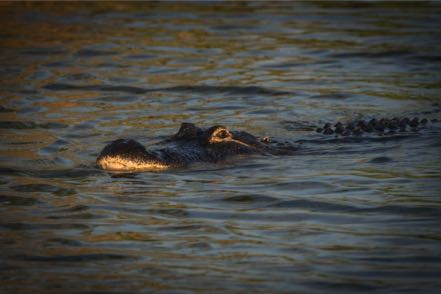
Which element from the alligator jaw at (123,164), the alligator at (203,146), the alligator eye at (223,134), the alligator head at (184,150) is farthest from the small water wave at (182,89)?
the alligator jaw at (123,164)

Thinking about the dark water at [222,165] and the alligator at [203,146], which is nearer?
the dark water at [222,165]

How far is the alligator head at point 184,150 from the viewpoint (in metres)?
8.05

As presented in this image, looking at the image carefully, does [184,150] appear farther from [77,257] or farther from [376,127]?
[77,257]

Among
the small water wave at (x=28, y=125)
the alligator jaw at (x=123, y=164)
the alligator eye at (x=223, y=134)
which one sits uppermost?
the alligator eye at (x=223, y=134)

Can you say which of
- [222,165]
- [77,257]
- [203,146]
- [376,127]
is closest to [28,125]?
[203,146]

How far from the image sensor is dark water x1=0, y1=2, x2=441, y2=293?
226 inches

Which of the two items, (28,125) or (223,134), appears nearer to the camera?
(223,134)

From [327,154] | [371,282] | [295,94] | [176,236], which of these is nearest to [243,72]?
[295,94]

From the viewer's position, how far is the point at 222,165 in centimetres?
862

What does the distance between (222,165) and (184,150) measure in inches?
15.8

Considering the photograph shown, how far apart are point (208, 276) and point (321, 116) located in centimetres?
608

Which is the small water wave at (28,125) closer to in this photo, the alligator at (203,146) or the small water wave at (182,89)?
the alligator at (203,146)

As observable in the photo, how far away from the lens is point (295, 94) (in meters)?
12.7

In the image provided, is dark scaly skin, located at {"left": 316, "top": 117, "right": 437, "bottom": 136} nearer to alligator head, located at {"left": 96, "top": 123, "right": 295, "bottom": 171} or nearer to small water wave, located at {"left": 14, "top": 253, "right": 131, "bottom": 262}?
alligator head, located at {"left": 96, "top": 123, "right": 295, "bottom": 171}
